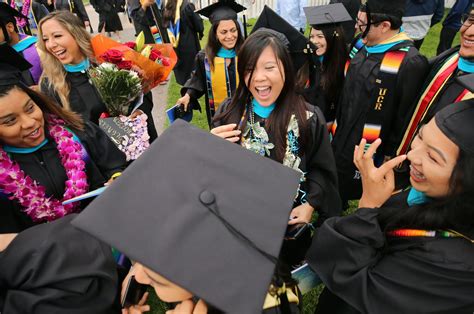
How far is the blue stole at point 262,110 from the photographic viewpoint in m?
2.23

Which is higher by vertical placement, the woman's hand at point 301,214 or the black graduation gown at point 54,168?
the black graduation gown at point 54,168

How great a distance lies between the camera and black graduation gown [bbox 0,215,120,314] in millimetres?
1149

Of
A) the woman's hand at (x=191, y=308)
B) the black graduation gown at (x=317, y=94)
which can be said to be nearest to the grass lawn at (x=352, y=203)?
the black graduation gown at (x=317, y=94)

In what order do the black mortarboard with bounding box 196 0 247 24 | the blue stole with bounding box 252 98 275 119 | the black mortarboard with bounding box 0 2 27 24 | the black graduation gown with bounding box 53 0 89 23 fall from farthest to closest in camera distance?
the black graduation gown with bounding box 53 0 89 23, the black mortarboard with bounding box 196 0 247 24, the black mortarboard with bounding box 0 2 27 24, the blue stole with bounding box 252 98 275 119

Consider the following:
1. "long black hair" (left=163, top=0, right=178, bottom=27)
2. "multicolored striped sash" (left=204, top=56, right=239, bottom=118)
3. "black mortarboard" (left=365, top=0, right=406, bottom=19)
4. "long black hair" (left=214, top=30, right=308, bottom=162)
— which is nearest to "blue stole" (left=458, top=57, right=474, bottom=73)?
"black mortarboard" (left=365, top=0, right=406, bottom=19)

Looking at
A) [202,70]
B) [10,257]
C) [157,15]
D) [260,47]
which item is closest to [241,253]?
[10,257]

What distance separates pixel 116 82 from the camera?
98.1 inches

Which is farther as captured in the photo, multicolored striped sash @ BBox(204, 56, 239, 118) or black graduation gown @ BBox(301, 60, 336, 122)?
multicolored striped sash @ BBox(204, 56, 239, 118)

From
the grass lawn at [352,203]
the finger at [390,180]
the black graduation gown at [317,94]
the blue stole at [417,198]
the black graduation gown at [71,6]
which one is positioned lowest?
the grass lawn at [352,203]

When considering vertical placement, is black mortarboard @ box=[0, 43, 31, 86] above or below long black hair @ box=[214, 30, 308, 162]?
above

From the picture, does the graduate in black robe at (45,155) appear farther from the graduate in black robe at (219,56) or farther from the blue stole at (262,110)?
the graduate in black robe at (219,56)

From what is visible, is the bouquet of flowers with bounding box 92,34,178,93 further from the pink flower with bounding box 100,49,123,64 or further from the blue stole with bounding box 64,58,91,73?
the blue stole with bounding box 64,58,91,73

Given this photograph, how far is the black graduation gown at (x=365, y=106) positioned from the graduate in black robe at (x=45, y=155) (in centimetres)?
237

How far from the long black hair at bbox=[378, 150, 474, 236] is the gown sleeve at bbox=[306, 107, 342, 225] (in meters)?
0.96
